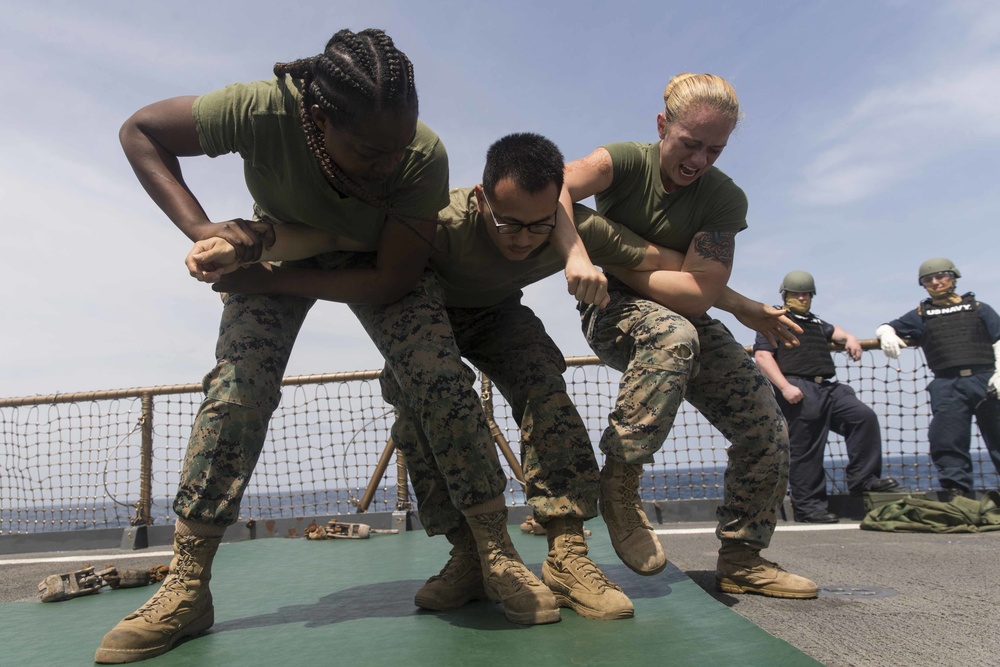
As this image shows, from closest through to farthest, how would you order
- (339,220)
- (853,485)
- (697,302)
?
(339,220) < (697,302) < (853,485)

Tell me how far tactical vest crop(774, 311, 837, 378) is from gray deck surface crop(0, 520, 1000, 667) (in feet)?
7.24

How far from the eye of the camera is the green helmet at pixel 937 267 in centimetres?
618

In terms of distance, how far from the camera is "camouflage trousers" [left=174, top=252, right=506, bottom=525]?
2053 mm

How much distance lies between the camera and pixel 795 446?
5.61 meters

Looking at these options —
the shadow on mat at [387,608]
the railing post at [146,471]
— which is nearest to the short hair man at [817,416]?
the shadow on mat at [387,608]

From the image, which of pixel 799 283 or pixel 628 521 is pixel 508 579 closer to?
pixel 628 521

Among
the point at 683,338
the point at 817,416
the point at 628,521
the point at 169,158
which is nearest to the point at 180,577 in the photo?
the point at 169,158

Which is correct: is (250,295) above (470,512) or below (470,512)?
above

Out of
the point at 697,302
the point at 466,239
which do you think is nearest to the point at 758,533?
the point at 697,302

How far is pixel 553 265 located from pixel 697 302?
0.51 meters

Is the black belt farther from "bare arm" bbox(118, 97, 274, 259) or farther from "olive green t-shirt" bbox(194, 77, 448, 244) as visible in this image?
"bare arm" bbox(118, 97, 274, 259)

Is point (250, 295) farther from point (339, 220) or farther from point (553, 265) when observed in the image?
point (553, 265)

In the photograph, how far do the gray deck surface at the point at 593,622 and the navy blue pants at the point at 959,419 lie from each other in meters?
2.18

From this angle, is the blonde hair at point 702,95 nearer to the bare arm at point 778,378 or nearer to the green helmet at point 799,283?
the bare arm at point 778,378
